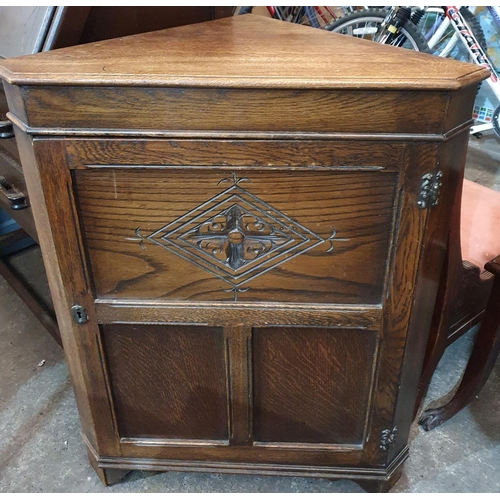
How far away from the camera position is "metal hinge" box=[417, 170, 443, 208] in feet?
2.83

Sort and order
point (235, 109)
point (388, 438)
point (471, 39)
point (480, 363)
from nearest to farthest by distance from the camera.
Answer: point (235, 109)
point (388, 438)
point (480, 363)
point (471, 39)

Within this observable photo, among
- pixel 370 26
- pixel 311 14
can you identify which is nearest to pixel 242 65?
pixel 370 26

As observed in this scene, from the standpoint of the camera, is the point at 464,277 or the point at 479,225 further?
the point at 479,225

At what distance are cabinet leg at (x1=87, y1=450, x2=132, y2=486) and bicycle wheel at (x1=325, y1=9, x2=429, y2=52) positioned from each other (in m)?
2.77

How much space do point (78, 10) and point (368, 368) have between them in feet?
3.31

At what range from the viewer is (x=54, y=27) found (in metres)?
1.06

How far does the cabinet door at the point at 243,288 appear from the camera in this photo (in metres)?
0.87

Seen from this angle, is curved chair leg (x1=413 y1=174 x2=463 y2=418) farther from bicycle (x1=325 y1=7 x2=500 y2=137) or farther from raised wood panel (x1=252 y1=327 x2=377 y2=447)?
bicycle (x1=325 y1=7 x2=500 y2=137)

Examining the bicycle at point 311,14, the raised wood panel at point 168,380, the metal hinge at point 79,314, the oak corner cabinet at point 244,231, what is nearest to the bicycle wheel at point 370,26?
the bicycle at point 311,14

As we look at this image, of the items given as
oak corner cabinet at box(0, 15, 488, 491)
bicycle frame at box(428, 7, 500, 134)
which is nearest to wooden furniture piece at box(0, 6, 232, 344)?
oak corner cabinet at box(0, 15, 488, 491)

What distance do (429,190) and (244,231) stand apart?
0.34 m

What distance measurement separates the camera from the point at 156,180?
35.2 inches

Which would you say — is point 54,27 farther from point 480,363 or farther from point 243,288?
point 480,363
